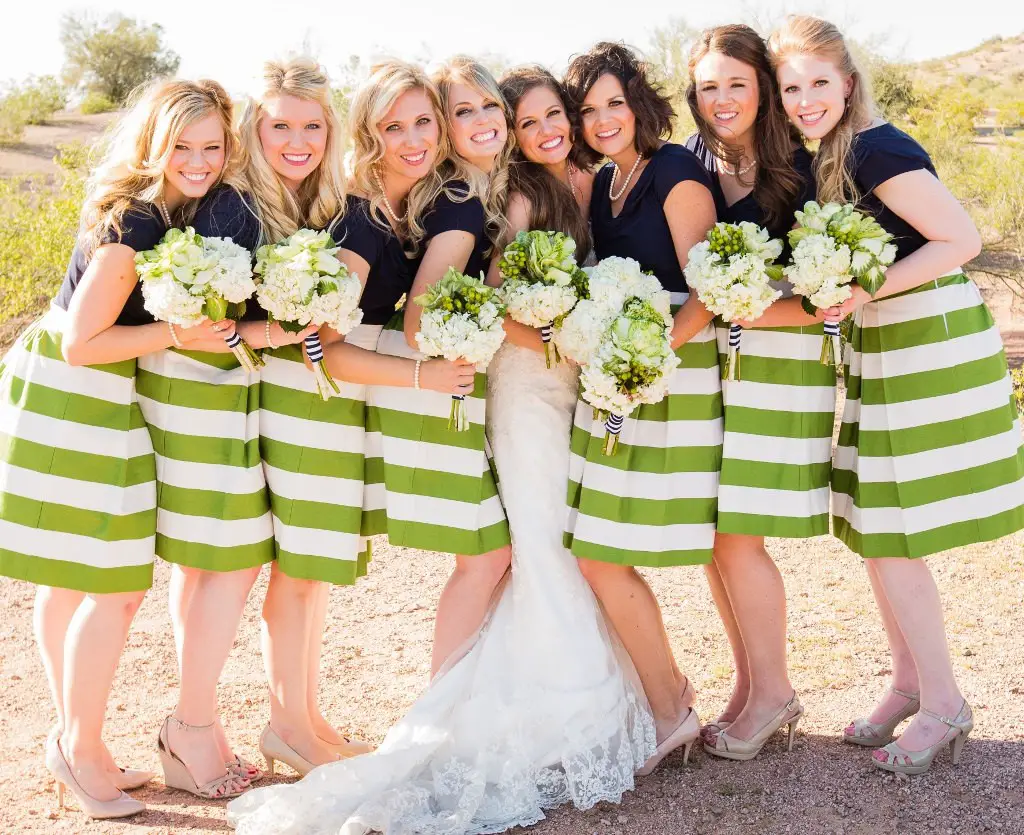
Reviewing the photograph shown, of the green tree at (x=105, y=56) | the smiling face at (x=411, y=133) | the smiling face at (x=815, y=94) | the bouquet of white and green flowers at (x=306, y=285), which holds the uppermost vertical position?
the green tree at (x=105, y=56)

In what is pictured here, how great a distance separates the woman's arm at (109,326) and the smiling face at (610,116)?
5.60ft

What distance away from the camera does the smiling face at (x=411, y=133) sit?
4160 millimetres

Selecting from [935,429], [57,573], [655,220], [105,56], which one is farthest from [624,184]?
[105,56]

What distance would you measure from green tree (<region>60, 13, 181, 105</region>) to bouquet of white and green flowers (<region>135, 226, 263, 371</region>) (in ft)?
103

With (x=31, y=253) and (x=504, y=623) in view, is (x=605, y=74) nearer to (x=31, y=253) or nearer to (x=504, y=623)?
(x=504, y=623)

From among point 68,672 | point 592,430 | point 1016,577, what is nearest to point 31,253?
point 68,672

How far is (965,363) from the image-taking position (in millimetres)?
4039

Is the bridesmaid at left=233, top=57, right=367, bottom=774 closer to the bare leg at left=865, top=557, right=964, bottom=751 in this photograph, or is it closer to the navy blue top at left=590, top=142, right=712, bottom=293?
the navy blue top at left=590, top=142, right=712, bottom=293

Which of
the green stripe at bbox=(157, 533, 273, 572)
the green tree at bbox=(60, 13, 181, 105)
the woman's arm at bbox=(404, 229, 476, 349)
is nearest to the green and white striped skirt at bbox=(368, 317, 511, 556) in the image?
the woman's arm at bbox=(404, 229, 476, 349)

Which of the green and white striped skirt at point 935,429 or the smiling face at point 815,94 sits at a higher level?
the smiling face at point 815,94

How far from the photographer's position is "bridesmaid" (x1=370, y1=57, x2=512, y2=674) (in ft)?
13.5

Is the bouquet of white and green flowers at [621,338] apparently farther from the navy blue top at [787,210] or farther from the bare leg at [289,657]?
the bare leg at [289,657]

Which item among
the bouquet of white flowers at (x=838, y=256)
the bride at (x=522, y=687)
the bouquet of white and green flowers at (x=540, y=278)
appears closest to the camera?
the bouquet of white flowers at (x=838, y=256)

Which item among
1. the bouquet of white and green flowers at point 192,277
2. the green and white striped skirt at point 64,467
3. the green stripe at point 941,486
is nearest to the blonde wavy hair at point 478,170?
the bouquet of white and green flowers at point 192,277
